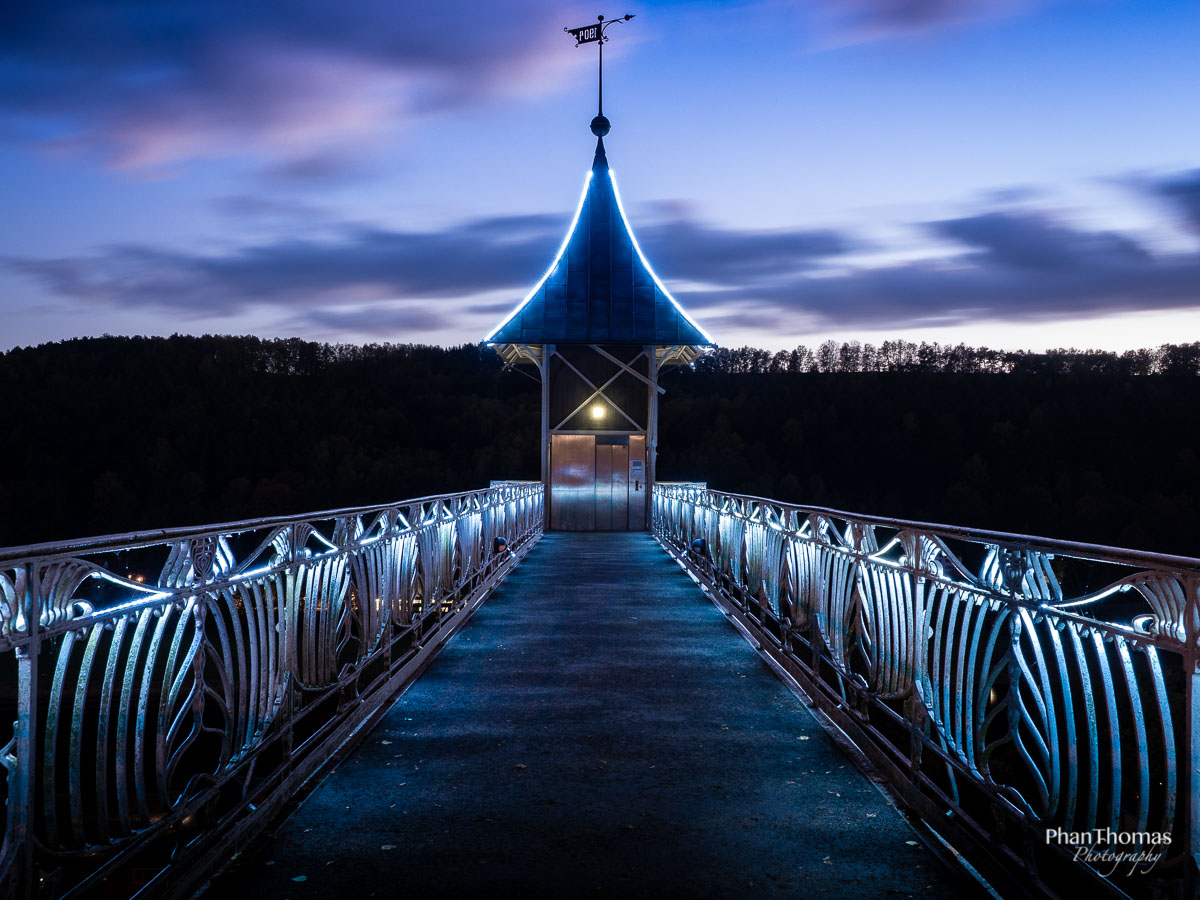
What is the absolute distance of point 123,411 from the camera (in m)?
89.6

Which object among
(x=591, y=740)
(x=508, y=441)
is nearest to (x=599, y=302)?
(x=591, y=740)

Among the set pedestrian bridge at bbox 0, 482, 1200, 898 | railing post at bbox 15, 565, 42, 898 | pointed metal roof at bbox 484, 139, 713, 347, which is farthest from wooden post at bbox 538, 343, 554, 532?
railing post at bbox 15, 565, 42, 898

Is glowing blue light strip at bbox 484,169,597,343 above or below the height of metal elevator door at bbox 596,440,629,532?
above

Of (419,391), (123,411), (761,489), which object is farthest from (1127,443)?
(123,411)

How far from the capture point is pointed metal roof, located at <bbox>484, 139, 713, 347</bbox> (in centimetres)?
2347

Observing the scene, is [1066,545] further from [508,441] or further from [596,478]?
[508,441]

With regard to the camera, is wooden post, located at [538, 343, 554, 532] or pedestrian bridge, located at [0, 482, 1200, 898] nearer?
pedestrian bridge, located at [0, 482, 1200, 898]

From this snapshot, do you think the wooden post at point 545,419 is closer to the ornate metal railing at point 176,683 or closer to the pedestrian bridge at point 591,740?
the pedestrian bridge at point 591,740

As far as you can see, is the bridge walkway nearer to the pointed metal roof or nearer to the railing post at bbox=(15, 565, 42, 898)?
the railing post at bbox=(15, 565, 42, 898)

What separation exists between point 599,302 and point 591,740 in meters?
19.2

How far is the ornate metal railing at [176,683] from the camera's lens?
278 cm

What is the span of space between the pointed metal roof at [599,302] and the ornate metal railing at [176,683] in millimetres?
16991

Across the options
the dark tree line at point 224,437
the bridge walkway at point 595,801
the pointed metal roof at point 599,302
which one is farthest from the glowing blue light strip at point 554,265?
the dark tree line at point 224,437

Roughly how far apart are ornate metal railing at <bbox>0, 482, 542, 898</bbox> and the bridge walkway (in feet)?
0.89
